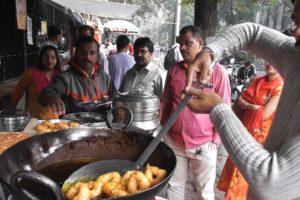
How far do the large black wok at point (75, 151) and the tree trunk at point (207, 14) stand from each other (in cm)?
378

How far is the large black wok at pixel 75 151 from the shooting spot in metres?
1.46

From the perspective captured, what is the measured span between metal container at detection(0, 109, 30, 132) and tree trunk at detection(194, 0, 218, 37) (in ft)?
11.6

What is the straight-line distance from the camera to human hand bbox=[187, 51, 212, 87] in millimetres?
1474

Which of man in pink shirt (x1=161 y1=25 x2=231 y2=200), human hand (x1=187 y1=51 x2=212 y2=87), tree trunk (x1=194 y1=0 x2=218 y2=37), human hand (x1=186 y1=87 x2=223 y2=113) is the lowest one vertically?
man in pink shirt (x1=161 y1=25 x2=231 y2=200)

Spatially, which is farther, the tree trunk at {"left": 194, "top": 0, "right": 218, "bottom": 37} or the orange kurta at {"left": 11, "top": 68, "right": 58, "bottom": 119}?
the tree trunk at {"left": 194, "top": 0, "right": 218, "bottom": 37}

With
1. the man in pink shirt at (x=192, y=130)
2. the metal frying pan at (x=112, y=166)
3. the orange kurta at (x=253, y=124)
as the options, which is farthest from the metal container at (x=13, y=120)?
the orange kurta at (x=253, y=124)

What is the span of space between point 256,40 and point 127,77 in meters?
2.57

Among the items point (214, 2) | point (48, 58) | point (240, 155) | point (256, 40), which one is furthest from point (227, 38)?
point (214, 2)

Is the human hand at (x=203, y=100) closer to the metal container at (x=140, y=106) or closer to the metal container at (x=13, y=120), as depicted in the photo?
the metal container at (x=140, y=106)

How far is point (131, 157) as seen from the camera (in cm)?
170

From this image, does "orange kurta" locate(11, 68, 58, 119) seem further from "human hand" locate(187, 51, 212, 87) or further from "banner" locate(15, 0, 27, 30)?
"banner" locate(15, 0, 27, 30)

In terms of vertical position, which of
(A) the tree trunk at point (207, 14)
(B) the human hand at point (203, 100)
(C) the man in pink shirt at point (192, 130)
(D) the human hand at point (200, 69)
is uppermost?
(A) the tree trunk at point (207, 14)

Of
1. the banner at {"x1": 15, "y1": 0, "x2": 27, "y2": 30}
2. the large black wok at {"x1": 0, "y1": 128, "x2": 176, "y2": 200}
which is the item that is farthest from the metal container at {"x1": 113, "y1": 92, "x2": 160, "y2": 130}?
the banner at {"x1": 15, "y1": 0, "x2": 27, "y2": 30}

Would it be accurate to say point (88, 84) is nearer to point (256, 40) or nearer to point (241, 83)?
point (256, 40)
